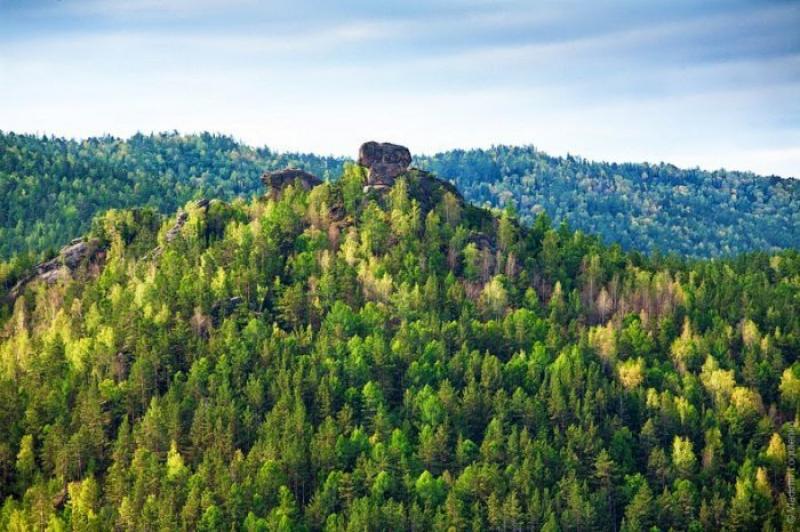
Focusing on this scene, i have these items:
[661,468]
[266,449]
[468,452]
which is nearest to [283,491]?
[266,449]

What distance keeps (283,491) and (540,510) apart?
31444 mm

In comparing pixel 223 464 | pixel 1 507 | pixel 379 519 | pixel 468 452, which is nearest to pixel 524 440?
pixel 468 452

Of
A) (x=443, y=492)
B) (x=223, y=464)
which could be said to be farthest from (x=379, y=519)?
(x=223, y=464)

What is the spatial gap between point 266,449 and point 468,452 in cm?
2615

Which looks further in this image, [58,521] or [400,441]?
[400,441]

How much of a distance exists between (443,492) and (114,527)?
4061 cm

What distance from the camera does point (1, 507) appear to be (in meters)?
193

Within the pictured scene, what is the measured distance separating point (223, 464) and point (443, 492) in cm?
2799

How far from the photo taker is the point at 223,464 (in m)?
191

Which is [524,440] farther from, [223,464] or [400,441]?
[223,464]

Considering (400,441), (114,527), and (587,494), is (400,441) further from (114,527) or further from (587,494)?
(114,527)

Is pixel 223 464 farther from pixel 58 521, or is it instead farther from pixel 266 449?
pixel 58 521

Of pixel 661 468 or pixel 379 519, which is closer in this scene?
pixel 379 519

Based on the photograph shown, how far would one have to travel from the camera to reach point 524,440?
19625 cm
